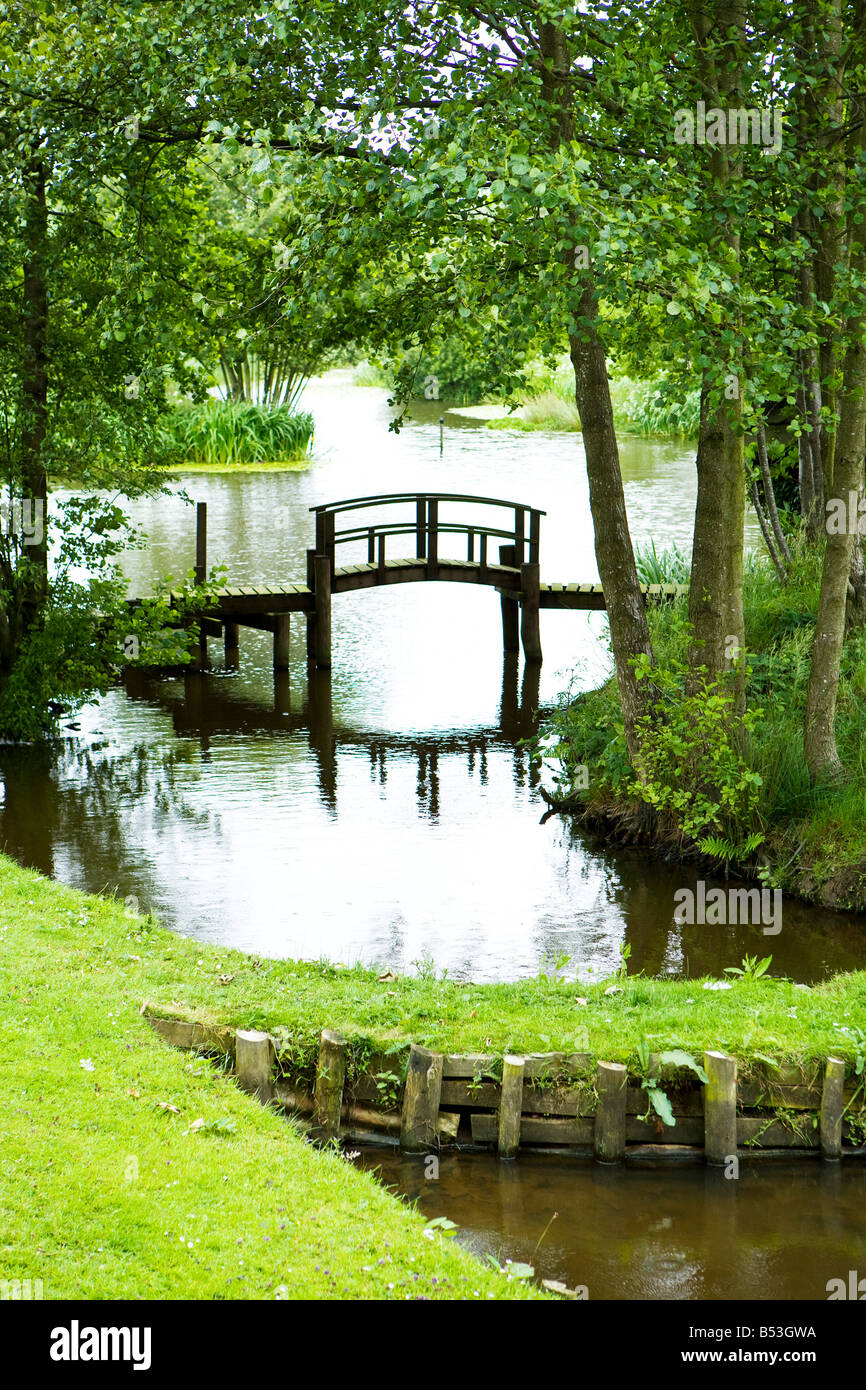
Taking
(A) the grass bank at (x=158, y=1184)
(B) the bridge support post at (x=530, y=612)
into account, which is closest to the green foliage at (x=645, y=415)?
(B) the bridge support post at (x=530, y=612)

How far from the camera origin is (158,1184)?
492cm

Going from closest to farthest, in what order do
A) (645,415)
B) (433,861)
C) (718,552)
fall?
(718,552) → (433,861) → (645,415)

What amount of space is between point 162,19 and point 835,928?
803 cm

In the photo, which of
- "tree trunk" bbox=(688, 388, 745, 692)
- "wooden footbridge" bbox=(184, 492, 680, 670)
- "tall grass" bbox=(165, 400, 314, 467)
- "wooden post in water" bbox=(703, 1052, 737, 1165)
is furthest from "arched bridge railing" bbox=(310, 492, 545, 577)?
"tall grass" bbox=(165, 400, 314, 467)

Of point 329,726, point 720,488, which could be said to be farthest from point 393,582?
point 720,488

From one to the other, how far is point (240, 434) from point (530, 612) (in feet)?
54.7

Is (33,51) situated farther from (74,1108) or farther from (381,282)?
(74,1108)

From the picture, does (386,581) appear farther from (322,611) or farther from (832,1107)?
(832,1107)

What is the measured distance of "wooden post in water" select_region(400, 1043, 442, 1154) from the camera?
6.24 m

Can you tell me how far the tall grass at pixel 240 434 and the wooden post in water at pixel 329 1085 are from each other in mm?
24898

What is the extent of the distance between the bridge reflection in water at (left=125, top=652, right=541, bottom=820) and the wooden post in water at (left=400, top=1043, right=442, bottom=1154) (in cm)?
538

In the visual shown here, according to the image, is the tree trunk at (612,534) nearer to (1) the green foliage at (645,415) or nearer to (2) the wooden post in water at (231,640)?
(2) the wooden post in water at (231,640)

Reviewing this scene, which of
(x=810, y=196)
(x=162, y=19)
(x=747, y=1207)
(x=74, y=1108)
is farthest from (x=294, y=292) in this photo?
(x=747, y=1207)

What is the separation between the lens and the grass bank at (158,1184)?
174 inches
